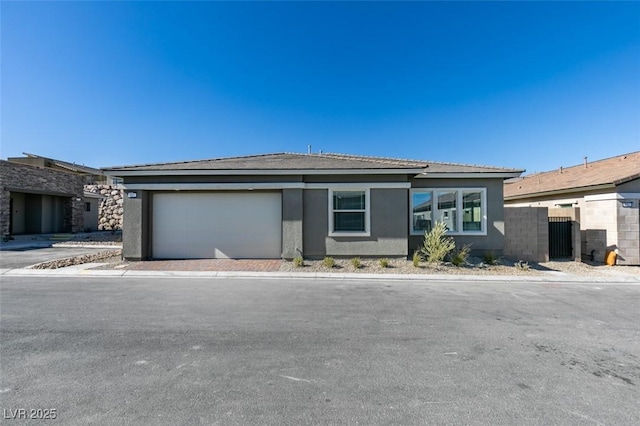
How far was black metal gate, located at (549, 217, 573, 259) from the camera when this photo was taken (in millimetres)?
11750

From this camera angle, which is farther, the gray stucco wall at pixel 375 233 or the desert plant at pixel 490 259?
the gray stucco wall at pixel 375 233

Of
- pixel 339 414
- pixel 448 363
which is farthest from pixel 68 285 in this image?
pixel 448 363

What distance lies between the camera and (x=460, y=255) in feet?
33.0

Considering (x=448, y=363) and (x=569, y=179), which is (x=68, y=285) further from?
(x=569, y=179)

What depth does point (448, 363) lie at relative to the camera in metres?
3.72

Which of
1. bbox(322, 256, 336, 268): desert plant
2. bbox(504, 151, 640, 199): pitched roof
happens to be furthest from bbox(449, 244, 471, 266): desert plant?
bbox(504, 151, 640, 199): pitched roof

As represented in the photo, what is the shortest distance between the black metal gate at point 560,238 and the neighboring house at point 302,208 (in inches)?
94.5

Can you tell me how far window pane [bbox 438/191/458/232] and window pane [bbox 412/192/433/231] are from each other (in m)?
0.44

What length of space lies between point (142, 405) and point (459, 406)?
310 cm

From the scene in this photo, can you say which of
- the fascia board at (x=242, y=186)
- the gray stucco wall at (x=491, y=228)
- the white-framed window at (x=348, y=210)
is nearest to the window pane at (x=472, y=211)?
the gray stucco wall at (x=491, y=228)

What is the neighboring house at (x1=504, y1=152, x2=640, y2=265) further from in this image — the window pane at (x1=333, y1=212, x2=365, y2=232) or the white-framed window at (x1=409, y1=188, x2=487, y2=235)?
the window pane at (x1=333, y1=212, x2=365, y2=232)

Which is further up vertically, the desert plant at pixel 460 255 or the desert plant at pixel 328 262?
the desert plant at pixel 460 255

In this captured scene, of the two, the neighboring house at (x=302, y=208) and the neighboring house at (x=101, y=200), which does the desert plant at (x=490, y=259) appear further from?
the neighboring house at (x=101, y=200)

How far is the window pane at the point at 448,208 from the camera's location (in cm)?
1164
